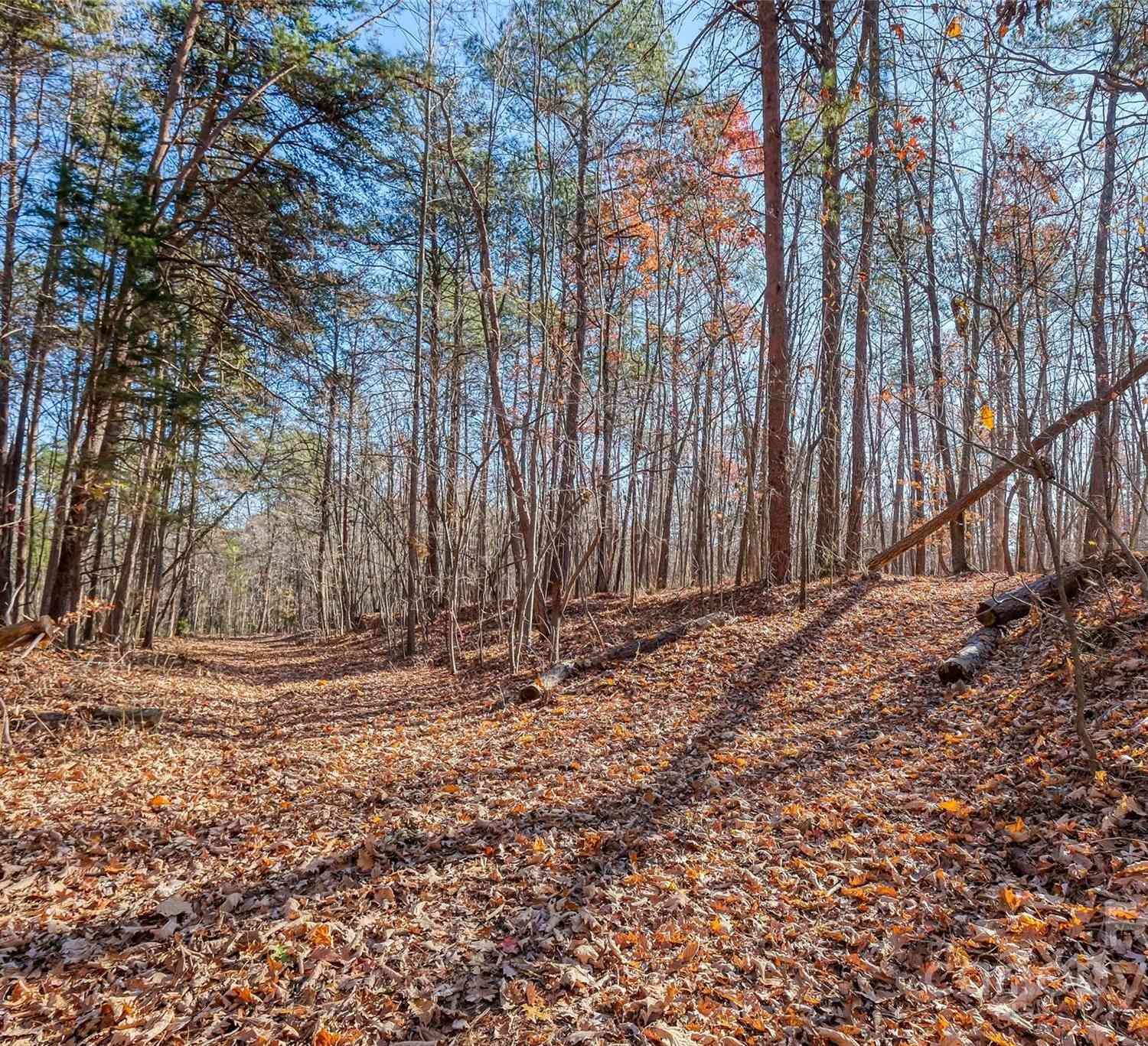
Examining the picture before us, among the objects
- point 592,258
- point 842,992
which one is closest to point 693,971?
point 842,992

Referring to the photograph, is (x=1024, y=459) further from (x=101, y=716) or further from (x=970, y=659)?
(x=101, y=716)

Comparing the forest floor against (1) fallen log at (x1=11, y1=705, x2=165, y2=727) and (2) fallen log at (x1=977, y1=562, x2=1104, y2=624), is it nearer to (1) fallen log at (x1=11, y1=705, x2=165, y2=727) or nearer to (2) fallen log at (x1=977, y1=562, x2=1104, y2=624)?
(1) fallen log at (x1=11, y1=705, x2=165, y2=727)

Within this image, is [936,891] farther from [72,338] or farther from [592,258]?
[592,258]

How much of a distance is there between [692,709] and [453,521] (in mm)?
5191

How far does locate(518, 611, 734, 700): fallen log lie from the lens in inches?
270

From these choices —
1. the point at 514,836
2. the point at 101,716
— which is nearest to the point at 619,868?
the point at 514,836

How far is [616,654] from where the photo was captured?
7.48 m

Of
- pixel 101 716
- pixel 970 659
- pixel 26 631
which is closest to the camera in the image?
pixel 970 659

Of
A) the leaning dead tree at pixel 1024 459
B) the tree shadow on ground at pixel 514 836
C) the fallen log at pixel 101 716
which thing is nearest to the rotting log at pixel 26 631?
the fallen log at pixel 101 716

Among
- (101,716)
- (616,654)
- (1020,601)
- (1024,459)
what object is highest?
(1024,459)

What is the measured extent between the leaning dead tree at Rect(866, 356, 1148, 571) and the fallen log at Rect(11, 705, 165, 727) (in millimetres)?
7161

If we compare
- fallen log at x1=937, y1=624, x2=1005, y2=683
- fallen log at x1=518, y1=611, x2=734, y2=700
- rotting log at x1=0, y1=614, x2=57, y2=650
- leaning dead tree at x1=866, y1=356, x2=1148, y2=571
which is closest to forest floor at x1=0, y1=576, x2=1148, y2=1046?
fallen log at x1=937, y1=624, x2=1005, y2=683

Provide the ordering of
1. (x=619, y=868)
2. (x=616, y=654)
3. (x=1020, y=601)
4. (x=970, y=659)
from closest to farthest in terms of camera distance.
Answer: (x=619, y=868)
(x=970, y=659)
(x=1020, y=601)
(x=616, y=654)

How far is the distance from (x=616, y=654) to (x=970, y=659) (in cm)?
373
